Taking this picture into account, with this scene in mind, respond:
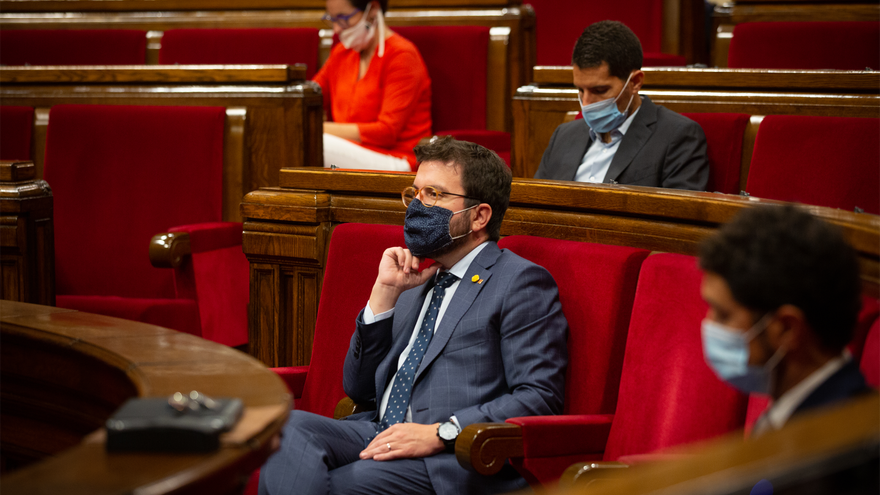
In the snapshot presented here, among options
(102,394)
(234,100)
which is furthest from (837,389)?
(234,100)

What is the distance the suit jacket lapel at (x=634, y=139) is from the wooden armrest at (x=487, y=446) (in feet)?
2.63

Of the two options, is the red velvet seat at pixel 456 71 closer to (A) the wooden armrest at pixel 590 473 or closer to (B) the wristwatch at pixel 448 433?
(B) the wristwatch at pixel 448 433

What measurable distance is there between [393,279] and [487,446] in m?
0.34

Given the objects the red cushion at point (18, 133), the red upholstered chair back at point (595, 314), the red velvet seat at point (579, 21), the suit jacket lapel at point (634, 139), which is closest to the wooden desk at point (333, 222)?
the red upholstered chair back at point (595, 314)

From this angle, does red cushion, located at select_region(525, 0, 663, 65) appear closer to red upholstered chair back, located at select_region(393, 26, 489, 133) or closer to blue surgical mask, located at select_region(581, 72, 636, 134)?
red upholstered chair back, located at select_region(393, 26, 489, 133)

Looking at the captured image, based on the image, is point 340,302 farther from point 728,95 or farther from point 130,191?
point 728,95

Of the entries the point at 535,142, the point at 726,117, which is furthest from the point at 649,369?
the point at 535,142

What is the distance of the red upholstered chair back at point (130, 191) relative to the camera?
2.09 metres

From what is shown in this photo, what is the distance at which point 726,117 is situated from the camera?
1.80m

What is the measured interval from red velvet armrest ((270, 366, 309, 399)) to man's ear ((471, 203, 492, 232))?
15.3 inches

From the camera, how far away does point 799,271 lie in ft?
2.26

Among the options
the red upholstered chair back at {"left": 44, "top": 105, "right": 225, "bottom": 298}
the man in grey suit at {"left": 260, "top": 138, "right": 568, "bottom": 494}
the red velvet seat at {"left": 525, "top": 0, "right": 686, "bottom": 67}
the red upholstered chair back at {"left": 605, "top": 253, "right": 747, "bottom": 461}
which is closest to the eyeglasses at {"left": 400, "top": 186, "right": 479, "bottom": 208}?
the man in grey suit at {"left": 260, "top": 138, "right": 568, "bottom": 494}

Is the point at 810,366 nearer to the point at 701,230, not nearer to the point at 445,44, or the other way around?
the point at 701,230

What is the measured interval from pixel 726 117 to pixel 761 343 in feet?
3.87
